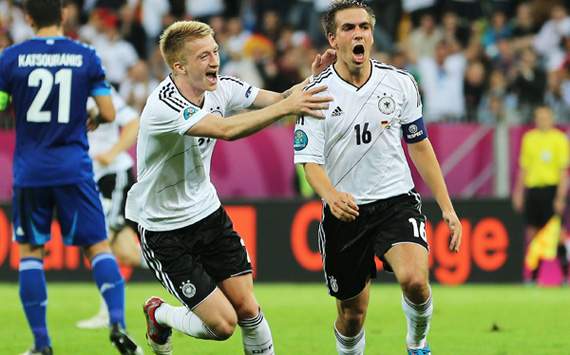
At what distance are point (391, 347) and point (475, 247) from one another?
6.55 metres

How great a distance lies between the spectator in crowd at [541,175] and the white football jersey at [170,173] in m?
8.68

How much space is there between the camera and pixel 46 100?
7988 mm

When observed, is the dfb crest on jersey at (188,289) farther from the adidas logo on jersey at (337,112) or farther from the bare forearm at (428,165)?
the bare forearm at (428,165)

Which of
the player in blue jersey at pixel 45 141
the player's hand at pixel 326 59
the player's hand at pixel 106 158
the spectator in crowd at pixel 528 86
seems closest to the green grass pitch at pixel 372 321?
the player in blue jersey at pixel 45 141

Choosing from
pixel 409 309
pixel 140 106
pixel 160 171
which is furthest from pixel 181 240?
pixel 140 106

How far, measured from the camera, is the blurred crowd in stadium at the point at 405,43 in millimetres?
16922

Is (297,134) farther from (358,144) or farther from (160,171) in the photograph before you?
(160,171)

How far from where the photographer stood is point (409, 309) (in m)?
7.31

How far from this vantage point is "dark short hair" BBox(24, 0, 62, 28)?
8.06 m

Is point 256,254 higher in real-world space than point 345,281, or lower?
lower

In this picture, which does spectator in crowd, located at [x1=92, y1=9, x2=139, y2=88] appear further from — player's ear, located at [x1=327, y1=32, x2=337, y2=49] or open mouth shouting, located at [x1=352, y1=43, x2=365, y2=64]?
open mouth shouting, located at [x1=352, y1=43, x2=365, y2=64]

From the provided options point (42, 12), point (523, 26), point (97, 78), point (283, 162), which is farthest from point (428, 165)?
point (523, 26)

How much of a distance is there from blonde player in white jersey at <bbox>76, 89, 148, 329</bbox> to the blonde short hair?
3448mm

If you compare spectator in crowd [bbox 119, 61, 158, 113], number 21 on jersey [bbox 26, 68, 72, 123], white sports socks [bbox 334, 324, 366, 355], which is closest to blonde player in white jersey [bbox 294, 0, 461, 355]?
white sports socks [bbox 334, 324, 366, 355]
